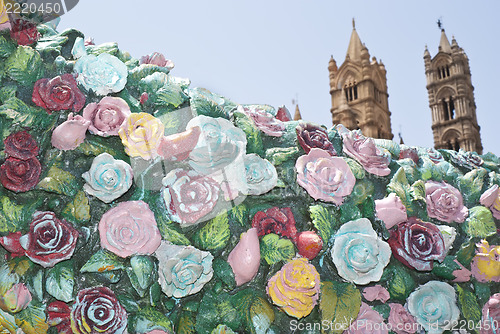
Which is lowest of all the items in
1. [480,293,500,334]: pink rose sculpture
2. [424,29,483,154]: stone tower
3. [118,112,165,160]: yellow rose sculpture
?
[480,293,500,334]: pink rose sculpture

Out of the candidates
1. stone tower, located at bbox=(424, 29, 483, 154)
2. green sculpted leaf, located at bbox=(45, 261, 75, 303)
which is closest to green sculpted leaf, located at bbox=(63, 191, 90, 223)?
green sculpted leaf, located at bbox=(45, 261, 75, 303)

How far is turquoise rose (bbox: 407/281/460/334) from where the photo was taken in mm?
1272

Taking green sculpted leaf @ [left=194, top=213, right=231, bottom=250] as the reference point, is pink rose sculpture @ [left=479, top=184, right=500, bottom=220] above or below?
above

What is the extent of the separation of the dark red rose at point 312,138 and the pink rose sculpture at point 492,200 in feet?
1.74

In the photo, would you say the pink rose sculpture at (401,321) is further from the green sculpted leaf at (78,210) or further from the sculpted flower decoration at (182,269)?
the green sculpted leaf at (78,210)

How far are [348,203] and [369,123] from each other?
29.2 meters

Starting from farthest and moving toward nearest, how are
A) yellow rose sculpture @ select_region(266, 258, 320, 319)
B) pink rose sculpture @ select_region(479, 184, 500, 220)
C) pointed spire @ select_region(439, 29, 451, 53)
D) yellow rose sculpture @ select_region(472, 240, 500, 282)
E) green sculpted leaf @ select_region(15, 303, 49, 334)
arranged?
pointed spire @ select_region(439, 29, 451, 53)
pink rose sculpture @ select_region(479, 184, 500, 220)
yellow rose sculpture @ select_region(472, 240, 500, 282)
yellow rose sculpture @ select_region(266, 258, 320, 319)
green sculpted leaf @ select_region(15, 303, 49, 334)

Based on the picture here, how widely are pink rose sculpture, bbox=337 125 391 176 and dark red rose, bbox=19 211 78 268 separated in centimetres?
80

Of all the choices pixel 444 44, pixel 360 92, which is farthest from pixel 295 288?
pixel 444 44

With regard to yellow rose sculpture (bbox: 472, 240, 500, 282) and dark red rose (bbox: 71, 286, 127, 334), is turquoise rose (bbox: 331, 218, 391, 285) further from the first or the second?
dark red rose (bbox: 71, 286, 127, 334)

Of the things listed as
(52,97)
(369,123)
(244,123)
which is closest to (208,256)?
(244,123)

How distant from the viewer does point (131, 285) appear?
1.09 m

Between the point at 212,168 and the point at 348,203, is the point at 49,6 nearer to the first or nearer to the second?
the point at 212,168

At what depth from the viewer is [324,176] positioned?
1271 mm
